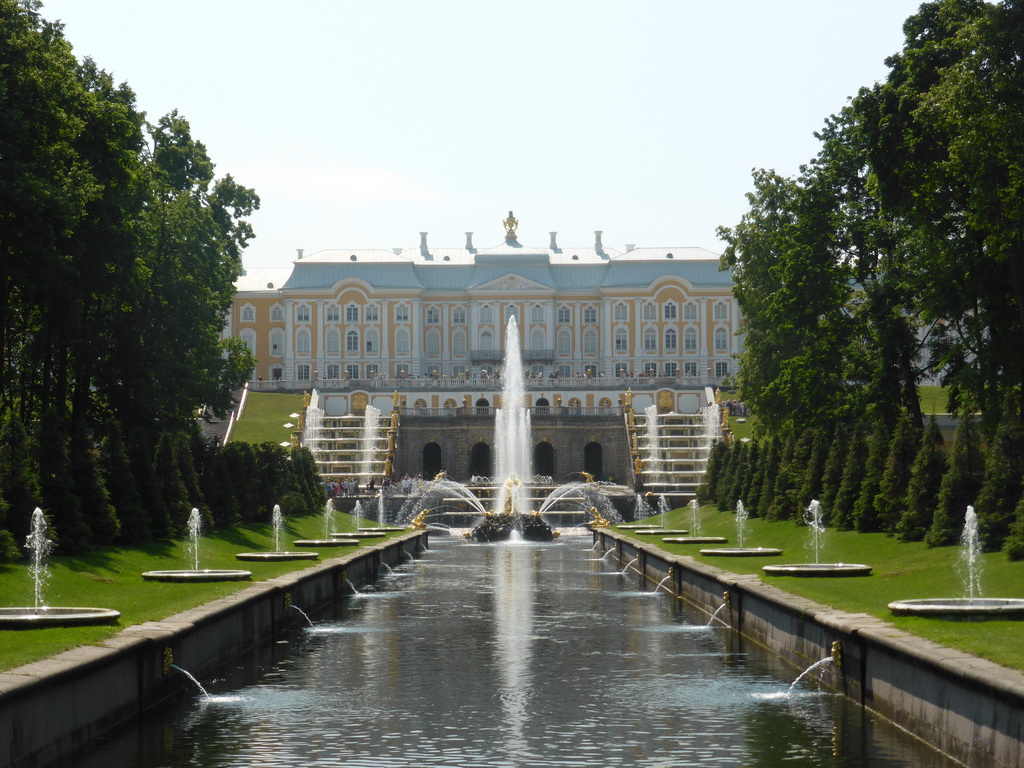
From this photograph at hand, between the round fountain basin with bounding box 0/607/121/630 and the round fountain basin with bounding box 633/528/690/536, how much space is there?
92.3 feet

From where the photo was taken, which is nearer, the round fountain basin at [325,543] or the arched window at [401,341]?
the round fountain basin at [325,543]

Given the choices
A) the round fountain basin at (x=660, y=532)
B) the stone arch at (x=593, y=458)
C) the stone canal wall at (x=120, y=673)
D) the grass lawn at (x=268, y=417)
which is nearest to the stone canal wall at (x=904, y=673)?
the stone canal wall at (x=120, y=673)

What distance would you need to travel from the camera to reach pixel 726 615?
20.4m

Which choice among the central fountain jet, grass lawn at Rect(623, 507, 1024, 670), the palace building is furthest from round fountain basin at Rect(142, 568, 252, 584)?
the palace building

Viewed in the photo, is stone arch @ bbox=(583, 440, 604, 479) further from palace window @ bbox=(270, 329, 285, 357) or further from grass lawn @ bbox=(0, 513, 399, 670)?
grass lawn @ bbox=(0, 513, 399, 670)

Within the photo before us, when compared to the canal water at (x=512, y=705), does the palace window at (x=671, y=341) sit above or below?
above

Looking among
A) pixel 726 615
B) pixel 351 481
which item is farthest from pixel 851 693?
pixel 351 481

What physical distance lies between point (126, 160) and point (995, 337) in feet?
65.2

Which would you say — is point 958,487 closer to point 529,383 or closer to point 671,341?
point 529,383

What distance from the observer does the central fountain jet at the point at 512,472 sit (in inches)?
1967

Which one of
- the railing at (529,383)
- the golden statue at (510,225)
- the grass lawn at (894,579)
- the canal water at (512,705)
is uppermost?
the golden statue at (510,225)

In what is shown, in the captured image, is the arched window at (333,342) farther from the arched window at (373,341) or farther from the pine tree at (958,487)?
the pine tree at (958,487)

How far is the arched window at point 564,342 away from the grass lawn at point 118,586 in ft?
312

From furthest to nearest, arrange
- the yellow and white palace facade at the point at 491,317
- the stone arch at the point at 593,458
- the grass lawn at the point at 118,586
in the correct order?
1. the yellow and white palace facade at the point at 491,317
2. the stone arch at the point at 593,458
3. the grass lawn at the point at 118,586
